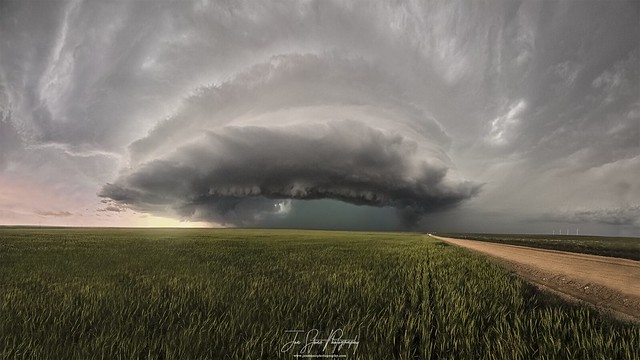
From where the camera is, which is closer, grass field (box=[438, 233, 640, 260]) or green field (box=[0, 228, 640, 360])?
green field (box=[0, 228, 640, 360])

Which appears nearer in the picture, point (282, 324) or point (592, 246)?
point (282, 324)

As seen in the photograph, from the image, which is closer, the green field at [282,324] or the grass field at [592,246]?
the green field at [282,324]

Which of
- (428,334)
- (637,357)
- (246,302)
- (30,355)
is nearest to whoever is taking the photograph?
(30,355)

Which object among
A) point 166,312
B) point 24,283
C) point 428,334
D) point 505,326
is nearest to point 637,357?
point 505,326

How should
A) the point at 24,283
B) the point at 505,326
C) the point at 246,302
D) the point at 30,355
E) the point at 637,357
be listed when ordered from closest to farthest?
1. the point at 30,355
2. the point at 637,357
3. the point at 505,326
4. the point at 246,302
5. the point at 24,283

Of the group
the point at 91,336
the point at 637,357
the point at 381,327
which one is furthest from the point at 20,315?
the point at 637,357

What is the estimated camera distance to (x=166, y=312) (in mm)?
6281

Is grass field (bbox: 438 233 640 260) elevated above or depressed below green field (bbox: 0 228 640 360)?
below

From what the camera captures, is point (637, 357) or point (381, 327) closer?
point (637, 357)

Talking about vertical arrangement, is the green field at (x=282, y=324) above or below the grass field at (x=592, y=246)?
above

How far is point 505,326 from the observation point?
587 cm

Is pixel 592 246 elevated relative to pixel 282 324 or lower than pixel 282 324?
lower

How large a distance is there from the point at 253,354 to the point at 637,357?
202 inches

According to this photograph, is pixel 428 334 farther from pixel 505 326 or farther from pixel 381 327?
pixel 505 326
